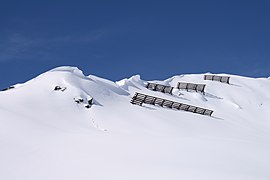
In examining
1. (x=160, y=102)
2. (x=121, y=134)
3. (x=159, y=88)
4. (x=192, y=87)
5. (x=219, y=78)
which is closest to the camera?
(x=121, y=134)

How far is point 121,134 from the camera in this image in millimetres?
17328

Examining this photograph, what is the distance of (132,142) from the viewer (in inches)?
560

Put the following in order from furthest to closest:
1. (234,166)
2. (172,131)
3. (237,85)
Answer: (237,85) < (172,131) < (234,166)

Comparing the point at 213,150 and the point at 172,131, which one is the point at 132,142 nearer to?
the point at 213,150

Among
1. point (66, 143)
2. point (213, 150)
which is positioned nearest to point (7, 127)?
point (66, 143)

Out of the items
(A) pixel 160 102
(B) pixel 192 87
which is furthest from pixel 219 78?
(A) pixel 160 102

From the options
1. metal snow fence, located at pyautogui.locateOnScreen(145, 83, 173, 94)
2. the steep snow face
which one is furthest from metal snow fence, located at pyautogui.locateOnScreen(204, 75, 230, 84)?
metal snow fence, located at pyautogui.locateOnScreen(145, 83, 173, 94)

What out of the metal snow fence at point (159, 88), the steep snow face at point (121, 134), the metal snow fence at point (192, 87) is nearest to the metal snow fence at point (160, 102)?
the steep snow face at point (121, 134)

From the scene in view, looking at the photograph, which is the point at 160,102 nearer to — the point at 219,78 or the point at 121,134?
the point at 121,134

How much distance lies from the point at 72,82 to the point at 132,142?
14517mm

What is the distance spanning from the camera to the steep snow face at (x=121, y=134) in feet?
34.1

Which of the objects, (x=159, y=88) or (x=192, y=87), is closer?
(x=159, y=88)

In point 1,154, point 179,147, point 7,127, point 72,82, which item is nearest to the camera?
point 1,154

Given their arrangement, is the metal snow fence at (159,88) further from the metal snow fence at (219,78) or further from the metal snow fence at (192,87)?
the metal snow fence at (219,78)
